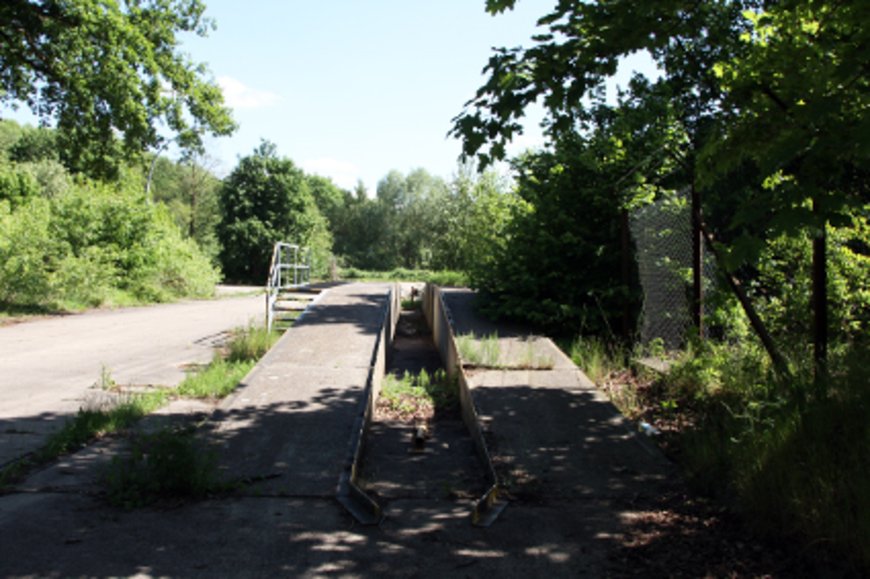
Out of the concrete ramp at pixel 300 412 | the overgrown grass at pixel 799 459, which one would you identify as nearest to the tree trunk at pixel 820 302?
the overgrown grass at pixel 799 459

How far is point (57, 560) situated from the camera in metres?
3.71

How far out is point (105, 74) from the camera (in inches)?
693

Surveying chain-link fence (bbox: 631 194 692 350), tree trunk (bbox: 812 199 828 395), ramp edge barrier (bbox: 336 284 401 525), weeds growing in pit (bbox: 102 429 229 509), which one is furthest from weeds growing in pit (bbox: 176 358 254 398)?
tree trunk (bbox: 812 199 828 395)

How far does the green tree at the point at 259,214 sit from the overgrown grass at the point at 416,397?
38716 mm

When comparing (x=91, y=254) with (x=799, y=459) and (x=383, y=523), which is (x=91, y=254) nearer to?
(x=383, y=523)

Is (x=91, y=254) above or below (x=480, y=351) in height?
above

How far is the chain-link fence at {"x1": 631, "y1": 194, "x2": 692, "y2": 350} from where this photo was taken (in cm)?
844

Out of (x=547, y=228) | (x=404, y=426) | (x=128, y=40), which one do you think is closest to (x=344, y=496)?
(x=404, y=426)

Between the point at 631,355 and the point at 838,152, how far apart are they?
19.2 ft

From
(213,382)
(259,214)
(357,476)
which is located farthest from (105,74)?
(259,214)

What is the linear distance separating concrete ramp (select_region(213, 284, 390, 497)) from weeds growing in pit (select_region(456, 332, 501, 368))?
1280 millimetres

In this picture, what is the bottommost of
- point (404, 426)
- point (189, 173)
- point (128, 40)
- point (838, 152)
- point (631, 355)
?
point (404, 426)

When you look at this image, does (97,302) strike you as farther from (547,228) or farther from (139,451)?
(139,451)

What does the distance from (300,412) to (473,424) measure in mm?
1776
